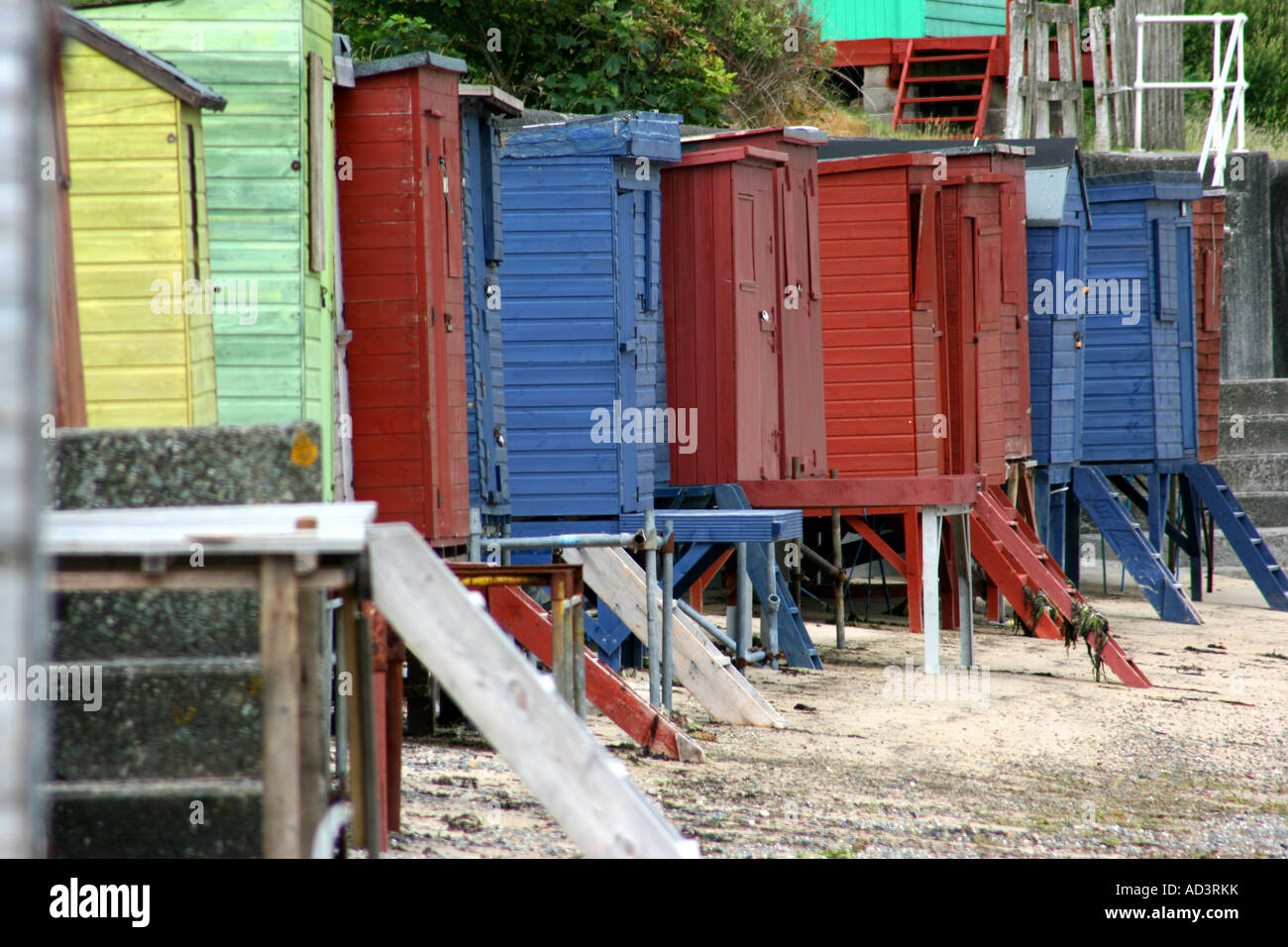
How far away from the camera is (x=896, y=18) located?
25047 millimetres

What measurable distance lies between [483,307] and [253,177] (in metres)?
2.05

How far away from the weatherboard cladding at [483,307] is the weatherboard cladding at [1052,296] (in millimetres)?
7466

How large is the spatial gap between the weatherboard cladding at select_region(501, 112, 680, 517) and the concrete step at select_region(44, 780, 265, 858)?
6.36 metres

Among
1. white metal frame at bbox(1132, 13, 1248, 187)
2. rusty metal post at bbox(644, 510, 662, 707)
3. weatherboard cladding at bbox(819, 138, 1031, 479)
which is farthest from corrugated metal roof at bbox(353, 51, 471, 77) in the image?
white metal frame at bbox(1132, 13, 1248, 187)

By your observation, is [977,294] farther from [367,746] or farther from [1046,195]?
[367,746]

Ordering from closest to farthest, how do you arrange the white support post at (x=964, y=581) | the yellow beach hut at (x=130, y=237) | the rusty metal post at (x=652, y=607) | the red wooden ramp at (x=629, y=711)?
the yellow beach hut at (x=130, y=237)
the red wooden ramp at (x=629, y=711)
the rusty metal post at (x=652, y=607)
the white support post at (x=964, y=581)

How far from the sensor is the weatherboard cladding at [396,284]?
310 inches

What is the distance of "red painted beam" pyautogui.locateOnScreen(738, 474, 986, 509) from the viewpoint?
10773 mm

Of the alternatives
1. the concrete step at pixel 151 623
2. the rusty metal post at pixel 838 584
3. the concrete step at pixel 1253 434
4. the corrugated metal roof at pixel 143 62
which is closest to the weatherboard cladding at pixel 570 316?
the rusty metal post at pixel 838 584

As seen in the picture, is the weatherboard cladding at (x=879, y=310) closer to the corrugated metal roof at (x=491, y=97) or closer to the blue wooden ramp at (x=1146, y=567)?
the blue wooden ramp at (x=1146, y=567)

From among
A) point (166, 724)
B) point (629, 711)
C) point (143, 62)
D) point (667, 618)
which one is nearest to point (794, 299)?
point (667, 618)

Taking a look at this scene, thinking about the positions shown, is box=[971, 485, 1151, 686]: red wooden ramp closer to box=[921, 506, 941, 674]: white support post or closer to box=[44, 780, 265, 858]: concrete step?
box=[921, 506, 941, 674]: white support post

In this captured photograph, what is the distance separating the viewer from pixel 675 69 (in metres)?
18.9

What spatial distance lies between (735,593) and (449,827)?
17.4 ft
